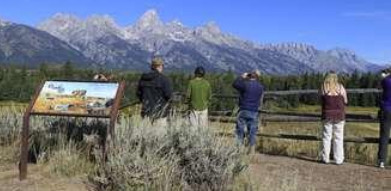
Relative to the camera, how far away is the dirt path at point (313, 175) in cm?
873

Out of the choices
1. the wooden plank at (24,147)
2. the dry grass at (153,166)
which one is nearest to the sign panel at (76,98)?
the wooden plank at (24,147)

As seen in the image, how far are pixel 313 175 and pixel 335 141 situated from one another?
6.12 feet

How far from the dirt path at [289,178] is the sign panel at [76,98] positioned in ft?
2.67

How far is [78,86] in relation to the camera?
9.17 metres

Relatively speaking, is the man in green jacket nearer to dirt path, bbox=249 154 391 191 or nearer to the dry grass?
Answer: dirt path, bbox=249 154 391 191

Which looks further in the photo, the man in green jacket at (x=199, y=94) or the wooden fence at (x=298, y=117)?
the wooden fence at (x=298, y=117)

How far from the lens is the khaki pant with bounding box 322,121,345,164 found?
11.8m

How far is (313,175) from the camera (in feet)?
33.5

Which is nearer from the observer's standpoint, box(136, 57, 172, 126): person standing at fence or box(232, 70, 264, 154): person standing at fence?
box(136, 57, 172, 126): person standing at fence

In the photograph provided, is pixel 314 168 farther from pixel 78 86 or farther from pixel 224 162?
pixel 78 86

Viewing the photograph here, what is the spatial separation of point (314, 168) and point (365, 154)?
94.5 inches

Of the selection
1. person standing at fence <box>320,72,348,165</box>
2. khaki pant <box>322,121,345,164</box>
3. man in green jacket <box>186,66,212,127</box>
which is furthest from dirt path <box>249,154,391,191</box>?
man in green jacket <box>186,66,212,127</box>

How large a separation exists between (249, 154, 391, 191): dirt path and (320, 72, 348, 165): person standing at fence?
0.94 feet

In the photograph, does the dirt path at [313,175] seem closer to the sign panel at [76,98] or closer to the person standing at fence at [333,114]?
the person standing at fence at [333,114]
